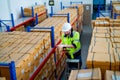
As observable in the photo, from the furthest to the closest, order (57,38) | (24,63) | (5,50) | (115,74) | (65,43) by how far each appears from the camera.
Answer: (57,38) → (65,43) → (5,50) → (24,63) → (115,74)

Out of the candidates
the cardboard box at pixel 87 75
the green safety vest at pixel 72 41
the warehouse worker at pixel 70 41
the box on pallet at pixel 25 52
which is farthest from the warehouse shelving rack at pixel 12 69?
the green safety vest at pixel 72 41

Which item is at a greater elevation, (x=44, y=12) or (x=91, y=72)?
(x=44, y=12)

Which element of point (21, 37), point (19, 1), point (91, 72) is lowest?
point (91, 72)

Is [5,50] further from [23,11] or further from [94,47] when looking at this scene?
[23,11]

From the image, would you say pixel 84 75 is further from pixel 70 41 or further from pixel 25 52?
pixel 70 41

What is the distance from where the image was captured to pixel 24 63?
14.1 feet

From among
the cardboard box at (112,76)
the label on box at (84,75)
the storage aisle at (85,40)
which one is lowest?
the storage aisle at (85,40)

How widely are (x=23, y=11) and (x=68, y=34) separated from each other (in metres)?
6.50

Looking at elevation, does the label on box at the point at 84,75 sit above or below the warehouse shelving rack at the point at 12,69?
below

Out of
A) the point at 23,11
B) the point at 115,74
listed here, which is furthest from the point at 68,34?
the point at 23,11

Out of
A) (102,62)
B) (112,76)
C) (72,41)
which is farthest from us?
(72,41)

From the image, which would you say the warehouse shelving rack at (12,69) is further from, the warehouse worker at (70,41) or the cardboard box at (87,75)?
the warehouse worker at (70,41)

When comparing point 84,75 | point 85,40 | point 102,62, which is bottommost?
point 85,40

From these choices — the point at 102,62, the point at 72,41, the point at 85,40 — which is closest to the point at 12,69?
the point at 102,62
